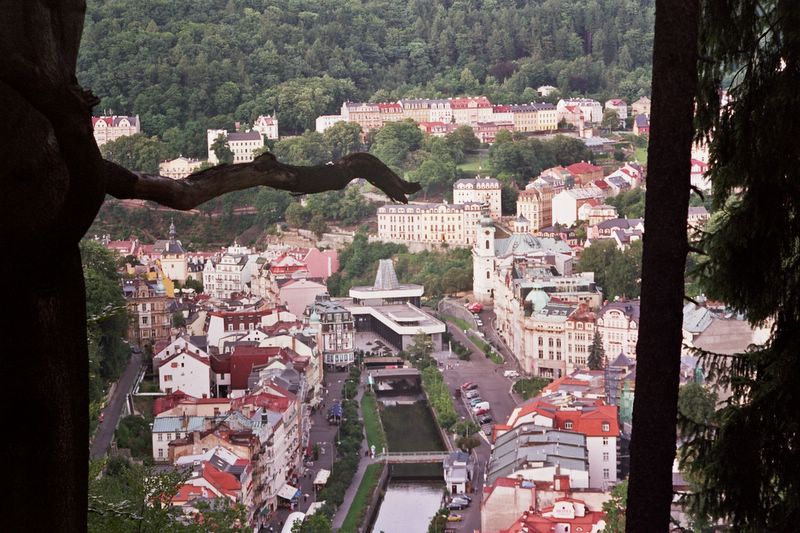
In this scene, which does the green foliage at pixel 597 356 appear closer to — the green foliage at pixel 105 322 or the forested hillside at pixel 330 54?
the green foliage at pixel 105 322

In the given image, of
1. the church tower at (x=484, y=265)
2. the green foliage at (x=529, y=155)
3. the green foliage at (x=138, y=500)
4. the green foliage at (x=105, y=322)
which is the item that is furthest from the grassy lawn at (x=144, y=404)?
the green foliage at (x=529, y=155)

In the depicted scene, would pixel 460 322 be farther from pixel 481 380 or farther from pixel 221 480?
pixel 221 480

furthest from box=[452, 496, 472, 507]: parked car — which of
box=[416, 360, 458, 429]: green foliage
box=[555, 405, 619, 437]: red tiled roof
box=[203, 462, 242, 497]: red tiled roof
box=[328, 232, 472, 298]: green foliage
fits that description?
box=[328, 232, 472, 298]: green foliage

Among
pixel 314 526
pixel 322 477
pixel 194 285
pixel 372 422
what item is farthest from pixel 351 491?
pixel 194 285

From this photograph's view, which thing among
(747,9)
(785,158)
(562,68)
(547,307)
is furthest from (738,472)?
(562,68)

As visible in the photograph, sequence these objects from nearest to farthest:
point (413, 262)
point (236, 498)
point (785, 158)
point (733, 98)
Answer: point (785, 158), point (733, 98), point (236, 498), point (413, 262)

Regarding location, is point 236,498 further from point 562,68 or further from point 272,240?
point 562,68
